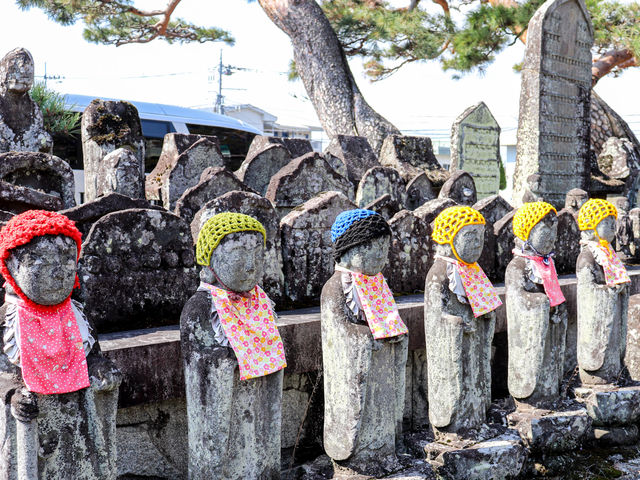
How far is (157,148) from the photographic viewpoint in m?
14.4

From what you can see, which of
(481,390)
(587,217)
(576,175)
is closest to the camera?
(481,390)

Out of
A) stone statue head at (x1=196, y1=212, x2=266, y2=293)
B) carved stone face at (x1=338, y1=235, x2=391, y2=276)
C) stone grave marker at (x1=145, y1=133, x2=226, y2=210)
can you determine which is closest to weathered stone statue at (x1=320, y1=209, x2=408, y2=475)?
carved stone face at (x1=338, y1=235, x2=391, y2=276)

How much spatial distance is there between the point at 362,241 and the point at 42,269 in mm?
1522

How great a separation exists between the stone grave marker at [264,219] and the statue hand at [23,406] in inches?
75.1

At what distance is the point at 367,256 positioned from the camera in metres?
3.50

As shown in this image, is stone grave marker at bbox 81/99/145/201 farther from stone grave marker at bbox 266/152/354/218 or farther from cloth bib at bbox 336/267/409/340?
cloth bib at bbox 336/267/409/340

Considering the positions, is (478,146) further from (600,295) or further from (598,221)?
(600,295)

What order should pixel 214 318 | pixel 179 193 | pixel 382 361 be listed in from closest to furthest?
1. pixel 214 318
2. pixel 382 361
3. pixel 179 193

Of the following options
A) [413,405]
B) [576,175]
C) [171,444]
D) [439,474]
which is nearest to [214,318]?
[171,444]

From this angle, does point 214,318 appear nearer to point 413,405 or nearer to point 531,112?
point 413,405

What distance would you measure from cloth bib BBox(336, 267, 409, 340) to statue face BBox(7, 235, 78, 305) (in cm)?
143

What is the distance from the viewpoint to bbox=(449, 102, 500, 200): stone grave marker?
34.2 ft

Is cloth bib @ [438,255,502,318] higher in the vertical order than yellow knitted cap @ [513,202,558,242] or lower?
lower

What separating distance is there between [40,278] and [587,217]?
3959mm
